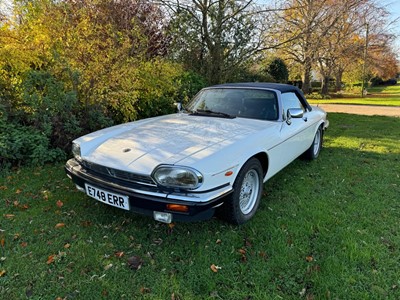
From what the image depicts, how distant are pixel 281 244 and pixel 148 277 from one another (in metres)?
1.20

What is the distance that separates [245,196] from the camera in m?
2.95

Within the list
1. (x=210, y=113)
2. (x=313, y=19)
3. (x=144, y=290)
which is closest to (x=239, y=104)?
(x=210, y=113)

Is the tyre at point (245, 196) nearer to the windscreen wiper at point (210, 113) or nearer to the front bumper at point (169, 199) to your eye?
the front bumper at point (169, 199)

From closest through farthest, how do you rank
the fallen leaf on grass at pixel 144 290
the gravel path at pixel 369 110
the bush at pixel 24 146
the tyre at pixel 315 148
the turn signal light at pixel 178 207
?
the fallen leaf on grass at pixel 144 290 < the turn signal light at pixel 178 207 < the bush at pixel 24 146 < the tyre at pixel 315 148 < the gravel path at pixel 369 110

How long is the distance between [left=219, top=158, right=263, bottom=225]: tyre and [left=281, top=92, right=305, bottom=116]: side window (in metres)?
1.14

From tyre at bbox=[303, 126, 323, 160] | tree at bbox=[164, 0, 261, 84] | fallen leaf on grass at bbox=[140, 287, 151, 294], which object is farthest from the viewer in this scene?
tree at bbox=[164, 0, 261, 84]

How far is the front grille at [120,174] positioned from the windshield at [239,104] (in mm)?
1664

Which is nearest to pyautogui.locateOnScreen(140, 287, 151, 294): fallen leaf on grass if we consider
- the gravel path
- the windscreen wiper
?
the windscreen wiper

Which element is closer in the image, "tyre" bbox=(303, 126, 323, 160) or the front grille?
the front grille

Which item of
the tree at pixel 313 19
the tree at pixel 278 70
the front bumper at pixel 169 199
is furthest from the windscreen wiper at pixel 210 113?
the tree at pixel 278 70

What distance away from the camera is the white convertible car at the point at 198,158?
2.27 metres

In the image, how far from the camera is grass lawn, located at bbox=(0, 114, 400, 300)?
2.09 meters

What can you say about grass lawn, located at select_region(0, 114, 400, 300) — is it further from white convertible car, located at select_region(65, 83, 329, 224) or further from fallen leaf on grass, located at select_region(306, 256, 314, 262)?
white convertible car, located at select_region(65, 83, 329, 224)

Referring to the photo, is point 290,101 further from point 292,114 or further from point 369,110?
point 369,110
